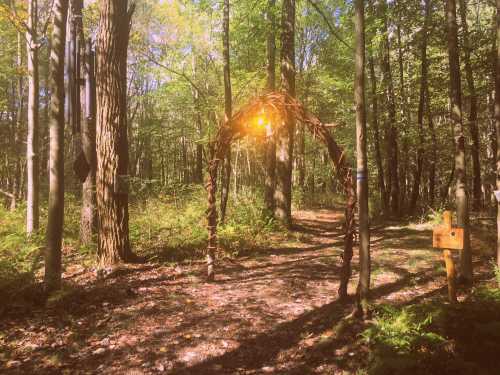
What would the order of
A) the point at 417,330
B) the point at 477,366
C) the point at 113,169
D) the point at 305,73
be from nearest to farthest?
the point at 477,366 → the point at 417,330 → the point at 113,169 → the point at 305,73

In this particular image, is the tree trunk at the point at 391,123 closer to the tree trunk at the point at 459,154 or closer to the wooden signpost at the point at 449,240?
the tree trunk at the point at 459,154

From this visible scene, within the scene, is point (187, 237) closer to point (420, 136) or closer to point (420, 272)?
point (420, 272)

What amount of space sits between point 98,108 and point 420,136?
1323 cm

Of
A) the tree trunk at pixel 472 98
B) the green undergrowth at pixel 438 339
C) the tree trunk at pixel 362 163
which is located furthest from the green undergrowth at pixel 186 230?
the tree trunk at pixel 472 98

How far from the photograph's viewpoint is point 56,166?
20.4 feet

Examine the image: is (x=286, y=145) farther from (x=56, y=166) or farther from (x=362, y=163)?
(x=56, y=166)

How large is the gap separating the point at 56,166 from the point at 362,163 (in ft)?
16.5

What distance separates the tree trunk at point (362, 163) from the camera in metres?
5.11

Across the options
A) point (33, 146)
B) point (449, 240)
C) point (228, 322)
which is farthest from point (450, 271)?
point (33, 146)

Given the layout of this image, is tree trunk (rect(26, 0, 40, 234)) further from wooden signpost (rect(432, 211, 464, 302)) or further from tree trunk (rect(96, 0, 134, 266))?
wooden signpost (rect(432, 211, 464, 302))

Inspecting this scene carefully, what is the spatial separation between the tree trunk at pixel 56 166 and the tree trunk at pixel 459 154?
6926 mm

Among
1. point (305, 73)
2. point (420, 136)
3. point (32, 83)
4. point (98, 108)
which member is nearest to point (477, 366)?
point (98, 108)

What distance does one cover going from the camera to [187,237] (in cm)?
958

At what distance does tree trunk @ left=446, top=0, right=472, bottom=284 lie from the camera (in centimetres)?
627
